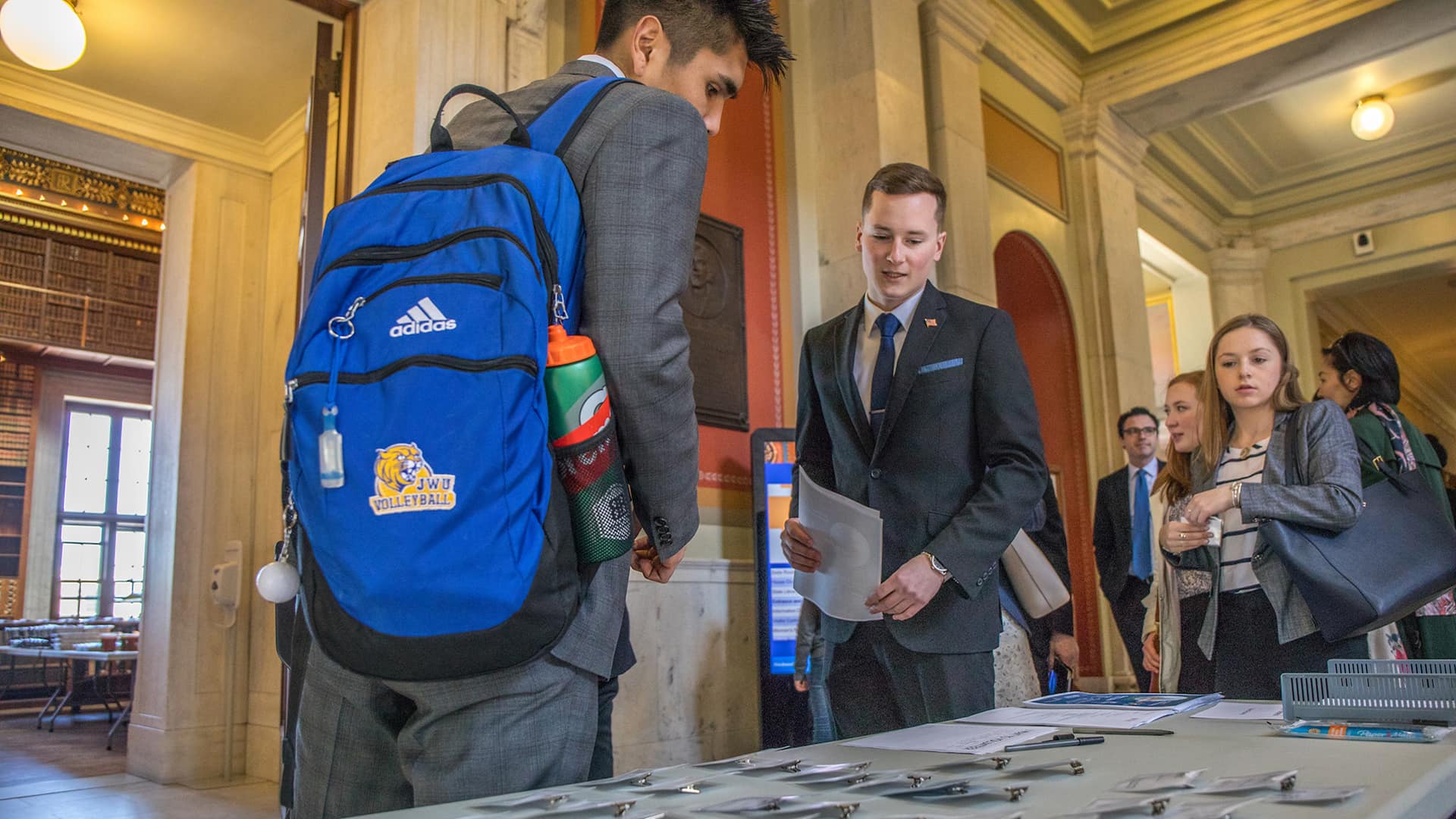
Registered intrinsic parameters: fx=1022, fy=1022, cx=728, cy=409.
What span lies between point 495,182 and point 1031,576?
1292 millimetres

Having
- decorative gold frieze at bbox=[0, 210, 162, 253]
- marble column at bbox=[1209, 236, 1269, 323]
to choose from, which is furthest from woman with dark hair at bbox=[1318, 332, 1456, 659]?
decorative gold frieze at bbox=[0, 210, 162, 253]

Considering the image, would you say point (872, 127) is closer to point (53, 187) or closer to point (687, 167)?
point (687, 167)

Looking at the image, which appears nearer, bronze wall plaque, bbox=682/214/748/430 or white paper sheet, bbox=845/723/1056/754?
white paper sheet, bbox=845/723/1056/754

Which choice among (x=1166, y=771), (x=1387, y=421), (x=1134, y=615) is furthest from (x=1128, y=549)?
(x=1166, y=771)

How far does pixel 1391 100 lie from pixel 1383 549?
27.7ft

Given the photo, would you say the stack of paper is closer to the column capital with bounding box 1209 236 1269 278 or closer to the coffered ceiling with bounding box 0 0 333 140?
the coffered ceiling with bounding box 0 0 333 140

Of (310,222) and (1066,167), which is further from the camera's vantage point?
(1066,167)

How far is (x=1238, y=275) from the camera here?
10.2m

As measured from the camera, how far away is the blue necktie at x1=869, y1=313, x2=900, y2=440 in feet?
5.41

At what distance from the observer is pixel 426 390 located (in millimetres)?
812

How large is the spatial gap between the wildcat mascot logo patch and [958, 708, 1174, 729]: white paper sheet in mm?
669

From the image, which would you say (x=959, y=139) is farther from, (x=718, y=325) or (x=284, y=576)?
(x=284, y=576)

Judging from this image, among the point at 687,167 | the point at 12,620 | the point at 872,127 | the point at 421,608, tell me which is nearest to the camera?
the point at 421,608

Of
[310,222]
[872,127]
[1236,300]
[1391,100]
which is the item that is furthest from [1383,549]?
[1236,300]
